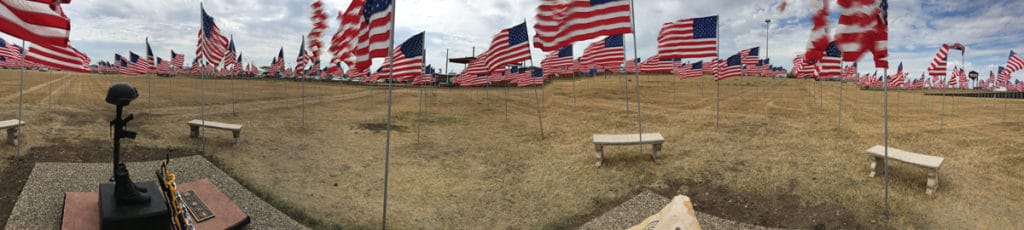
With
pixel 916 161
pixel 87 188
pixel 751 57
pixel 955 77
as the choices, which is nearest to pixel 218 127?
pixel 87 188

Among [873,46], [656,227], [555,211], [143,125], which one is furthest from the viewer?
[143,125]

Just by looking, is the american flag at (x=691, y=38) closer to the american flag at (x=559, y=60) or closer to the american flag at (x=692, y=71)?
the american flag at (x=559, y=60)

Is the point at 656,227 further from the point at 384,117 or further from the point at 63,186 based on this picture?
the point at 384,117

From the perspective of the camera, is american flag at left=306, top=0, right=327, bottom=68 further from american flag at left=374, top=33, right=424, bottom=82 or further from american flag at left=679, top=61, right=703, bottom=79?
american flag at left=679, top=61, right=703, bottom=79

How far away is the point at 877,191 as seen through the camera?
7.55 metres

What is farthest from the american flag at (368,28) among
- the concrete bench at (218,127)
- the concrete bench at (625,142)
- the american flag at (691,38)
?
the american flag at (691,38)

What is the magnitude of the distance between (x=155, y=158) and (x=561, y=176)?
918cm

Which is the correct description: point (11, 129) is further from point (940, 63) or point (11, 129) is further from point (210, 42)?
point (940, 63)

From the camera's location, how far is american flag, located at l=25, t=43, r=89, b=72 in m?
9.73

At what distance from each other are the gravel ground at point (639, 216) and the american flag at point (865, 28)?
2.95m

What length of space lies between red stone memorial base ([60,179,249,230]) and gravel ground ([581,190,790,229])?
544cm

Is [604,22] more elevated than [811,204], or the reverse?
[604,22]

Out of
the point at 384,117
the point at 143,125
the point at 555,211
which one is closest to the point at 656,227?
the point at 555,211

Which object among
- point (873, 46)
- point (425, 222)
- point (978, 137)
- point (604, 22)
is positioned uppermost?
point (604, 22)
